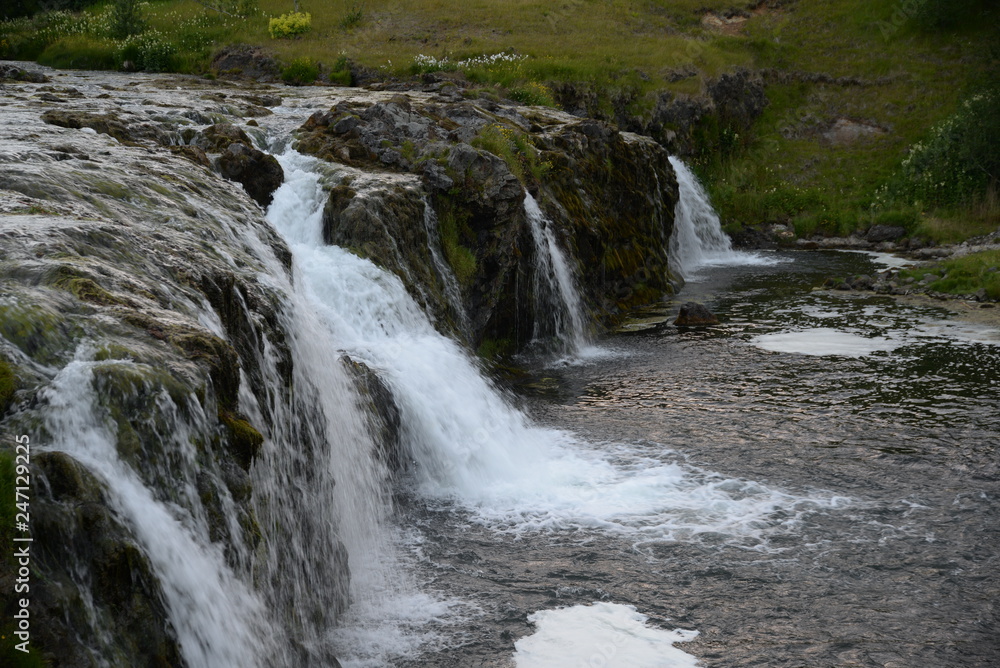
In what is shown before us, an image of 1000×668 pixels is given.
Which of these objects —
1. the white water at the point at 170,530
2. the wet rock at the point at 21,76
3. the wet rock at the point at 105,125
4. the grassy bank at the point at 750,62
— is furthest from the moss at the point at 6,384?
the grassy bank at the point at 750,62

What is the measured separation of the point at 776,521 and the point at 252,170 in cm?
1149

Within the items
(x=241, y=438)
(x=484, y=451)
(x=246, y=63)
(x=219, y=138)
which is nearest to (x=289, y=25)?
(x=246, y=63)

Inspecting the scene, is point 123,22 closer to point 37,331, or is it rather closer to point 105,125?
point 105,125

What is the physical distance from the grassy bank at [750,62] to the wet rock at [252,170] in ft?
54.5

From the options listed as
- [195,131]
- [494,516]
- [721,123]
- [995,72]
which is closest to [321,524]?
[494,516]

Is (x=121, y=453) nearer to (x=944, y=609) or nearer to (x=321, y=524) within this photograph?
(x=321, y=524)

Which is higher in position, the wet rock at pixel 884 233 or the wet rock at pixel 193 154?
the wet rock at pixel 193 154

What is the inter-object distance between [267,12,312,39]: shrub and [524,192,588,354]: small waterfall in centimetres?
2661

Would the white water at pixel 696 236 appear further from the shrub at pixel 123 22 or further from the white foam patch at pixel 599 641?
the shrub at pixel 123 22

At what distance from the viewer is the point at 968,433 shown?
13.9 metres

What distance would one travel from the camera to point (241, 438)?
25.3 feet

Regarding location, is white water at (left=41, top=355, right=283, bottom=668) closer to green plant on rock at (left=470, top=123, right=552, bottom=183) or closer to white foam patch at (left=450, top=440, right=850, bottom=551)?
white foam patch at (left=450, top=440, right=850, bottom=551)

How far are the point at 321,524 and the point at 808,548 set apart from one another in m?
5.60

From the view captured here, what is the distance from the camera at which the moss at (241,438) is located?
762 centimetres
